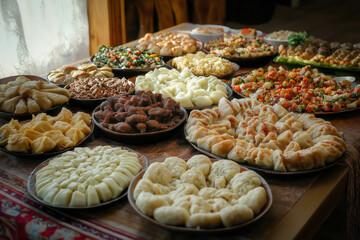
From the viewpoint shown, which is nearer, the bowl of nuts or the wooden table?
the wooden table

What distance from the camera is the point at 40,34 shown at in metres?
4.59

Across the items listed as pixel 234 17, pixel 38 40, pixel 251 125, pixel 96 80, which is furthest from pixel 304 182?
pixel 234 17

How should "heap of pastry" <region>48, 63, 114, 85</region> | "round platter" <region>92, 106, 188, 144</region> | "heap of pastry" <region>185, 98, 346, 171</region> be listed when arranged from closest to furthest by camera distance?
"heap of pastry" <region>185, 98, 346, 171</region>, "round platter" <region>92, 106, 188, 144</region>, "heap of pastry" <region>48, 63, 114, 85</region>

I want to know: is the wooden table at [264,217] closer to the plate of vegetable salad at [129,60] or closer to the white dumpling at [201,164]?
the white dumpling at [201,164]

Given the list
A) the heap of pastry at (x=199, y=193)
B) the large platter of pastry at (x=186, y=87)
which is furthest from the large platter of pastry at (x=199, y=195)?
the large platter of pastry at (x=186, y=87)

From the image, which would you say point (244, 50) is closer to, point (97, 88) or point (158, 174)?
point (97, 88)

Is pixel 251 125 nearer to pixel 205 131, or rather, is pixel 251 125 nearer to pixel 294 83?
pixel 205 131

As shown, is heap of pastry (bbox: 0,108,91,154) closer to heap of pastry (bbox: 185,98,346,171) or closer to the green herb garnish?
heap of pastry (bbox: 185,98,346,171)

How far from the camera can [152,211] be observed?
143 cm

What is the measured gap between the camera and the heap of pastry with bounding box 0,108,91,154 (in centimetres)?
195

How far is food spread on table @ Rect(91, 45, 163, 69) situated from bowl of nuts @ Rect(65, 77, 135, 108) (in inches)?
18.3

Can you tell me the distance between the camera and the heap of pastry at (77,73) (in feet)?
9.67

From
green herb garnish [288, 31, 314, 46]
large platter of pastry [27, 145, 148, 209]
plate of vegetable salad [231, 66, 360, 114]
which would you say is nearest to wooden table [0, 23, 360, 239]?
large platter of pastry [27, 145, 148, 209]

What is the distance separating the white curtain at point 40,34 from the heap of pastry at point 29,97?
76.1 inches
